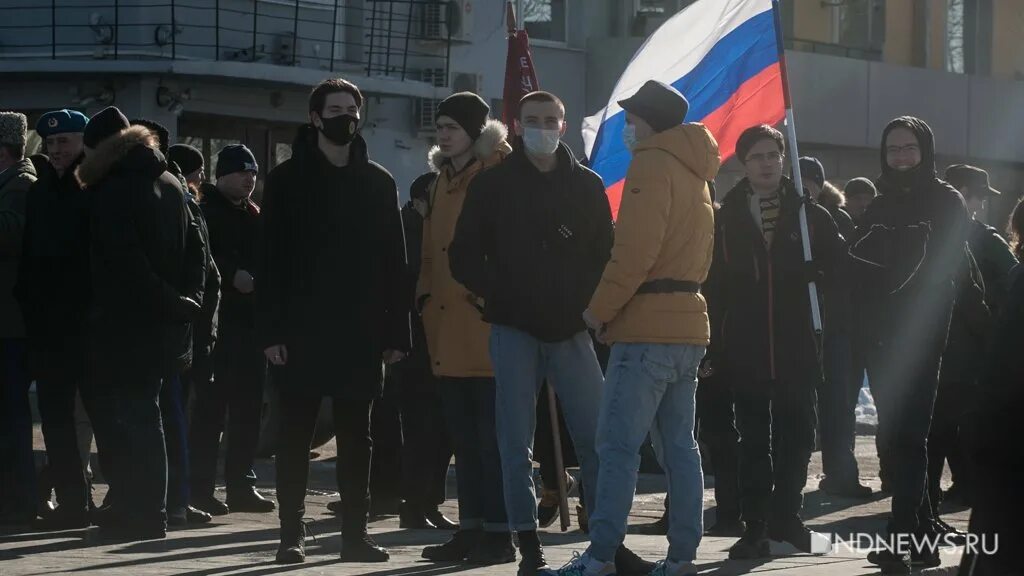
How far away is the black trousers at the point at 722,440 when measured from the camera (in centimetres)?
994

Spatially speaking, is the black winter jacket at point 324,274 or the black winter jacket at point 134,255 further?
the black winter jacket at point 134,255

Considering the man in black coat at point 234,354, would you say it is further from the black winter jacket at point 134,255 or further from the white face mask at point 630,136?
the white face mask at point 630,136

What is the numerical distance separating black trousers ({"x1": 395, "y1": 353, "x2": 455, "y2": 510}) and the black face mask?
222 cm

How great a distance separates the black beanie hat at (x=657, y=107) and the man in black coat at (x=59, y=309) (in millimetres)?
3112

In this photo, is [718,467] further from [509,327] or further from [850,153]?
[850,153]

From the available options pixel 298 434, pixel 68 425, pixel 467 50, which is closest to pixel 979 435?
pixel 298 434

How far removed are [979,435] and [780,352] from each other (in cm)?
315

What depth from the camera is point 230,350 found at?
11.1 meters

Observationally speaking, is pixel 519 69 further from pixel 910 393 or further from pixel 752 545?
pixel 752 545

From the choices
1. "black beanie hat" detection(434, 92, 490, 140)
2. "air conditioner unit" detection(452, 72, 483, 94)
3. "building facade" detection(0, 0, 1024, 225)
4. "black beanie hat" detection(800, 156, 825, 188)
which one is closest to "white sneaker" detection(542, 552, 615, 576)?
"black beanie hat" detection(434, 92, 490, 140)

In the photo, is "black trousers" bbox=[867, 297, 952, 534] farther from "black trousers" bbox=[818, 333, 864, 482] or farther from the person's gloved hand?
"black trousers" bbox=[818, 333, 864, 482]

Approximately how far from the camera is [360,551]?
8.55 m

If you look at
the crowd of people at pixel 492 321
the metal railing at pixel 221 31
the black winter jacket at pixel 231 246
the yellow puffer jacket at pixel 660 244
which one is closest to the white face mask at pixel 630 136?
the crowd of people at pixel 492 321

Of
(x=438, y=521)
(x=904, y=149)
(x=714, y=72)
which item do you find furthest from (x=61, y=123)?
(x=904, y=149)
